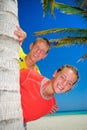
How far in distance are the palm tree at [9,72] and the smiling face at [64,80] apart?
70 centimetres

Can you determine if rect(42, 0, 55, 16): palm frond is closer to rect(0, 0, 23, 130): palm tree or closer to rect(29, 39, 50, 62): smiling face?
rect(29, 39, 50, 62): smiling face

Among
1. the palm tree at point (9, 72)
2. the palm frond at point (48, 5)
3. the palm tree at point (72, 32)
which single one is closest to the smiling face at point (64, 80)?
the palm tree at point (9, 72)

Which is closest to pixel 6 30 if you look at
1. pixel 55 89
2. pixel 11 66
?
pixel 11 66

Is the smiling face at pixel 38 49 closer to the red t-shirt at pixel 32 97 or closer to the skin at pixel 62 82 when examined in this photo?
the skin at pixel 62 82

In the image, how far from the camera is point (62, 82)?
99.7 inches

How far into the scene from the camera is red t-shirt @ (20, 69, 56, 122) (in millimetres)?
2268

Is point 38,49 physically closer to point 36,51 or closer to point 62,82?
point 36,51

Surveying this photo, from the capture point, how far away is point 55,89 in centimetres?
252

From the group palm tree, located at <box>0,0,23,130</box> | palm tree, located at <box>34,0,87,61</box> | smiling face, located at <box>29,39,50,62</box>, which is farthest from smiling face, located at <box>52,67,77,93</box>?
palm tree, located at <box>34,0,87,61</box>

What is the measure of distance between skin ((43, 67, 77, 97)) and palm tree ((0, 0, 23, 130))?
65 cm

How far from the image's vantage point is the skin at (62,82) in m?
2.50

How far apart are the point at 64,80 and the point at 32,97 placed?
0.39 metres

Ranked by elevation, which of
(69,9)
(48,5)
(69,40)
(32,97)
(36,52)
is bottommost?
(32,97)

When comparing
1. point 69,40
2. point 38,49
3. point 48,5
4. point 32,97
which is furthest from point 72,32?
point 32,97
